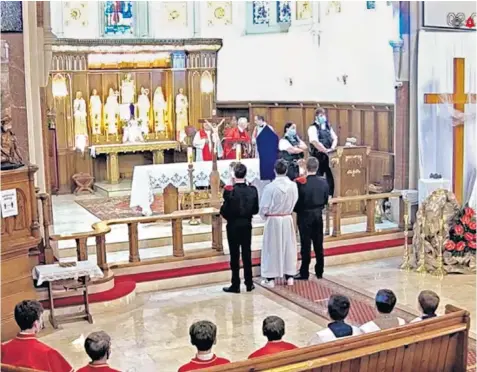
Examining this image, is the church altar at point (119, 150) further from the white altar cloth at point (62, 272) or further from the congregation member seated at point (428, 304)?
the congregation member seated at point (428, 304)

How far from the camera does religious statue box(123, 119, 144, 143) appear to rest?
576 inches

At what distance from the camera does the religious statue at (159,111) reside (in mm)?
15062

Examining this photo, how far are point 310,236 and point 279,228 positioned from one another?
0.49m

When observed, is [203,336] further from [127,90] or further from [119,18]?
[119,18]

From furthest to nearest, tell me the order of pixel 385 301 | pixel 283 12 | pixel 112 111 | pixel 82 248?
pixel 112 111, pixel 283 12, pixel 82 248, pixel 385 301

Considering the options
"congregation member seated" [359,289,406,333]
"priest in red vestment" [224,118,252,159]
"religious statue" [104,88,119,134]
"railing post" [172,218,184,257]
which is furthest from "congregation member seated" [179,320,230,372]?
"religious statue" [104,88,119,134]

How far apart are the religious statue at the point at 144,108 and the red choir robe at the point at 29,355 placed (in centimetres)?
1074

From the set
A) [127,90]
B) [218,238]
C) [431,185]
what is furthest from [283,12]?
[218,238]

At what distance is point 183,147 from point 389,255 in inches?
240

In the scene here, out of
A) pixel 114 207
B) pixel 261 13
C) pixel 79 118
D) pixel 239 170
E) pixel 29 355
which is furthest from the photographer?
pixel 261 13

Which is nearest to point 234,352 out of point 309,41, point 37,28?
point 37,28

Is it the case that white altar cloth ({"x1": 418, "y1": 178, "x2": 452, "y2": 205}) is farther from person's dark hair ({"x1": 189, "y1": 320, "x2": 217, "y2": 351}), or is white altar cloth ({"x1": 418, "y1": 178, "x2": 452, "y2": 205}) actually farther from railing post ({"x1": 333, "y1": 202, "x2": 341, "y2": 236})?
person's dark hair ({"x1": 189, "y1": 320, "x2": 217, "y2": 351})

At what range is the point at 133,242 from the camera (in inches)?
331

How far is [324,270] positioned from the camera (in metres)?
9.23
